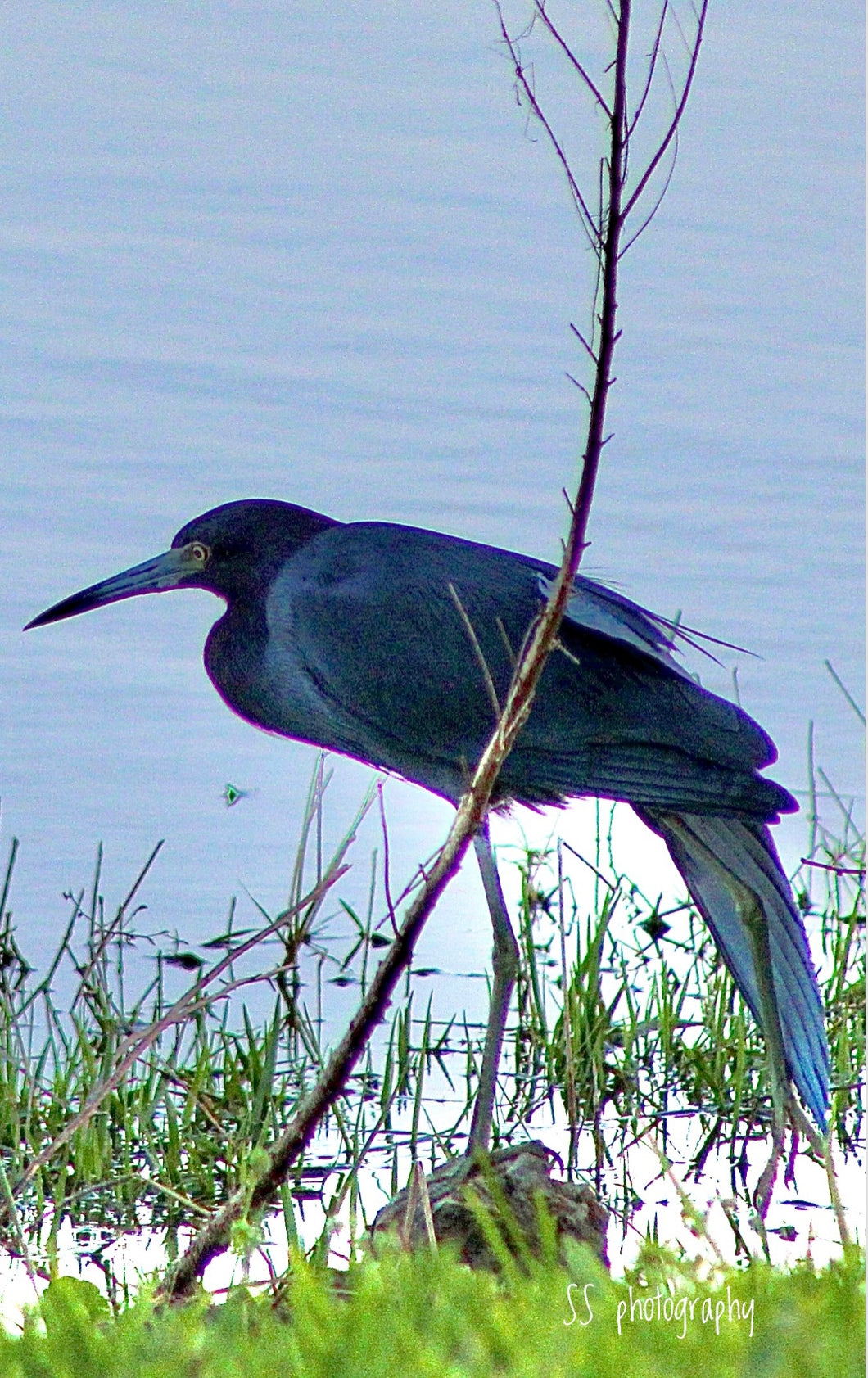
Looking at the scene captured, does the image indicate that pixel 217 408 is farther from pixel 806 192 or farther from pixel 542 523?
pixel 806 192

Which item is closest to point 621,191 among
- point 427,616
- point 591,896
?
point 427,616

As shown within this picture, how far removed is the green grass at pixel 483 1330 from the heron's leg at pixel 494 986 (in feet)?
3.22

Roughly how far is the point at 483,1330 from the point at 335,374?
6777 millimetres

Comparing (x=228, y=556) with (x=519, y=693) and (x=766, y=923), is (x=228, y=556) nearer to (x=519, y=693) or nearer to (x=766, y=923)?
(x=766, y=923)

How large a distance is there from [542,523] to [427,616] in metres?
3.33

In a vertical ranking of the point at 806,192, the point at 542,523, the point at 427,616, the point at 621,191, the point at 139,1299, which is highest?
the point at 806,192

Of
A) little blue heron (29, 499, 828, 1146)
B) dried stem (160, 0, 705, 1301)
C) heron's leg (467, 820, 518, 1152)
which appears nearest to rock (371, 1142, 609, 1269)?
heron's leg (467, 820, 518, 1152)

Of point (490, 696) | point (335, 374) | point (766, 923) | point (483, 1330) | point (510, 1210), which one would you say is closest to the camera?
point (483, 1330)

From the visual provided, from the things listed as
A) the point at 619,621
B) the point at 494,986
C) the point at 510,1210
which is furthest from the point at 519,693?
the point at 494,986

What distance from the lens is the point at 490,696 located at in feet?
13.8

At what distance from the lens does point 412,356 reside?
9.51 metres

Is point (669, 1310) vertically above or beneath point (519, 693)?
beneath

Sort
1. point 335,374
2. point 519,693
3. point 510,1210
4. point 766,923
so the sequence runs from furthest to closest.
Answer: point 335,374 < point 766,923 < point 510,1210 < point 519,693

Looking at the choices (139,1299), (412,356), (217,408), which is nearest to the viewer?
(139,1299)
